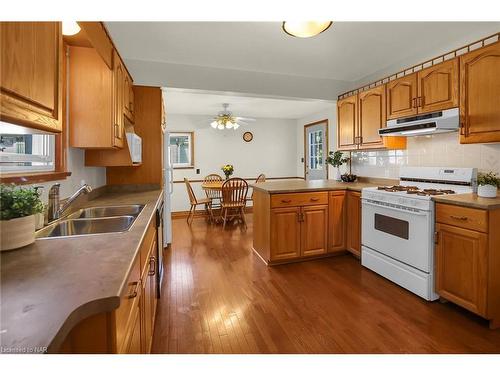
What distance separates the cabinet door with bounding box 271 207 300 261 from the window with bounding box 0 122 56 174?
6.63 feet

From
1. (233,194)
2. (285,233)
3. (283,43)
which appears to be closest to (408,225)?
(285,233)

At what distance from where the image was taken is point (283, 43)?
2715 mm

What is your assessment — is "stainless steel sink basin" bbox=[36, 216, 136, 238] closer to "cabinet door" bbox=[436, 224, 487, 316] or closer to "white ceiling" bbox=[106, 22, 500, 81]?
"white ceiling" bbox=[106, 22, 500, 81]

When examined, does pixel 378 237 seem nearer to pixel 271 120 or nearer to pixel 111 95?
pixel 111 95

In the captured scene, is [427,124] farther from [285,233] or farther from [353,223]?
[285,233]

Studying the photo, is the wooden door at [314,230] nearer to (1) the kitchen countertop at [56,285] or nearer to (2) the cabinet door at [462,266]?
(2) the cabinet door at [462,266]

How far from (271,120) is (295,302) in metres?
5.11

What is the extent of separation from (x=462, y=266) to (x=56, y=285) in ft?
8.10

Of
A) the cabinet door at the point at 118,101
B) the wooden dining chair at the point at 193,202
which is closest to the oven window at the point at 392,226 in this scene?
the cabinet door at the point at 118,101

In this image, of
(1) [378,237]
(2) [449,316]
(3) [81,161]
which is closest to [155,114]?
(3) [81,161]

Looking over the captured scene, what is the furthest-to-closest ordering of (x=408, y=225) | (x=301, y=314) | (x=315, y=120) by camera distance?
(x=315, y=120), (x=408, y=225), (x=301, y=314)

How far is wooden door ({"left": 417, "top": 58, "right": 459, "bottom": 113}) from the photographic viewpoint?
7.54 feet

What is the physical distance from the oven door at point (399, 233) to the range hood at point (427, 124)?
30.0 inches

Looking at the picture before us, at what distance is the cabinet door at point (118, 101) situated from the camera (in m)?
2.03
